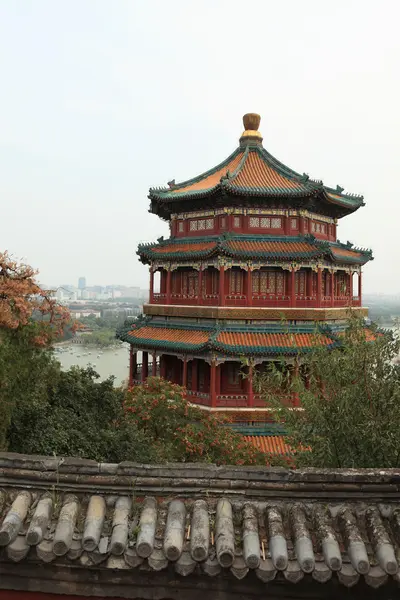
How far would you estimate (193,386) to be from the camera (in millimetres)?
23000

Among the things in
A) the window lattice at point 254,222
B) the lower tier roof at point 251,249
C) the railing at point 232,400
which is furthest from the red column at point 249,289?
the railing at point 232,400

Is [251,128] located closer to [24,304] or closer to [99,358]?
[24,304]

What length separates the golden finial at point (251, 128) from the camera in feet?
87.4

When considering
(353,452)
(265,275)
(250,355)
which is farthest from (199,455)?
(265,275)

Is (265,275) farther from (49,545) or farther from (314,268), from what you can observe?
(49,545)

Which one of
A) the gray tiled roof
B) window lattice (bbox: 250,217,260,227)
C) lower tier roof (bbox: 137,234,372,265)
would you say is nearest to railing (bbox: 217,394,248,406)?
lower tier roof (bbox: 137,234,372,265)

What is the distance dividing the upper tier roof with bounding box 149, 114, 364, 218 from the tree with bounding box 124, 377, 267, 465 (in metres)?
9.95

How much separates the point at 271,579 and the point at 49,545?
1876 millimetres

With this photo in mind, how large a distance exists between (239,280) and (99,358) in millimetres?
66492

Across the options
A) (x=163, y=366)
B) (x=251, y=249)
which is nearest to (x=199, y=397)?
(x=163, y=366)

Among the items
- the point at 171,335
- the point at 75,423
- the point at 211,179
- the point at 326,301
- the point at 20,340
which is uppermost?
the point at 211,179

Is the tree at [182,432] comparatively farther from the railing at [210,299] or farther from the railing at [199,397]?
the railing at [210,299]

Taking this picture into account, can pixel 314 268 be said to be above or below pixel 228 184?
below

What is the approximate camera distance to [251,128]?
27.1 meters
